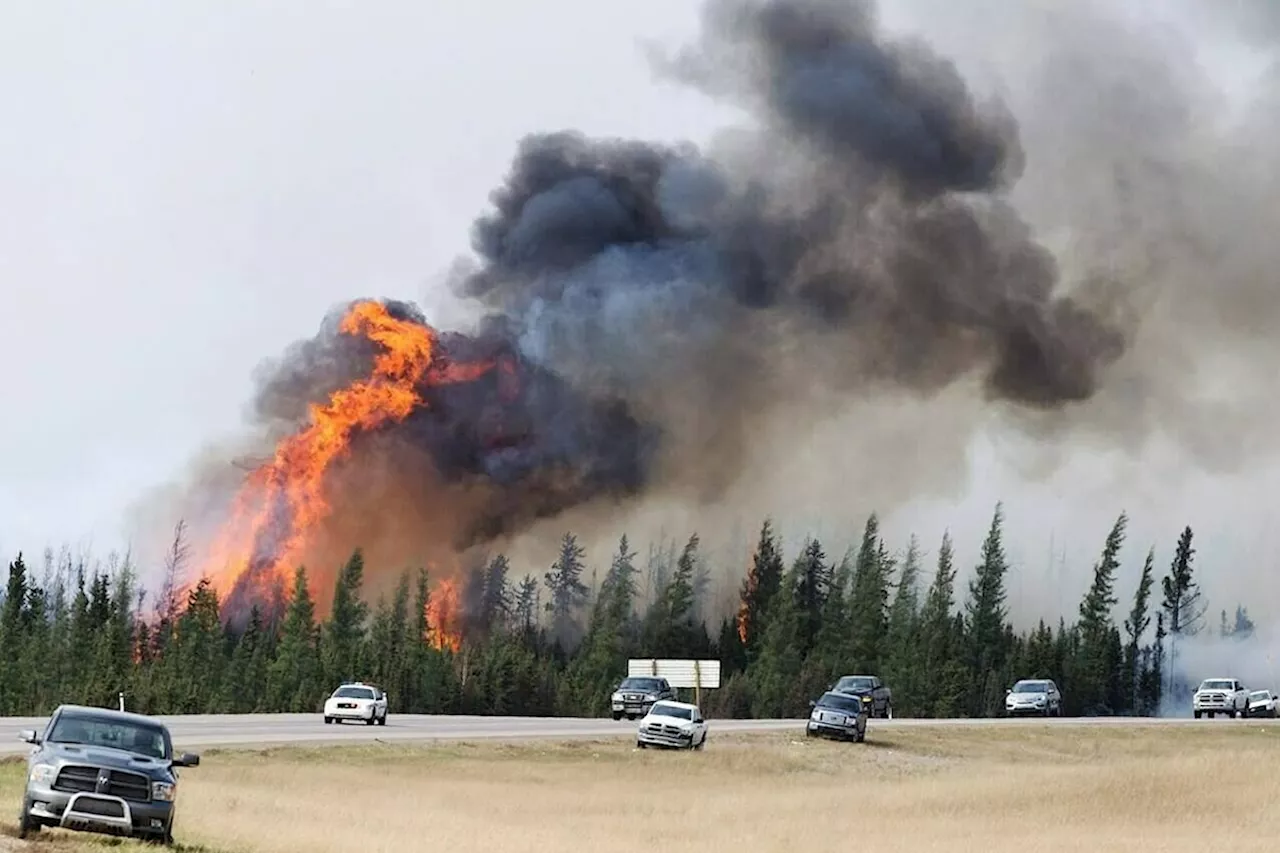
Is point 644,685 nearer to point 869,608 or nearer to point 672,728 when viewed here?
point 672,728

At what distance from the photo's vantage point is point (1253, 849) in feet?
134

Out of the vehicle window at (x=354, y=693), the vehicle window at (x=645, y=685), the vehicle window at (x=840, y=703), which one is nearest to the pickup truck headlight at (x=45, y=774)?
the vehicle window at (x=354, y=693)

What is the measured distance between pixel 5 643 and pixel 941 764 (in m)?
118

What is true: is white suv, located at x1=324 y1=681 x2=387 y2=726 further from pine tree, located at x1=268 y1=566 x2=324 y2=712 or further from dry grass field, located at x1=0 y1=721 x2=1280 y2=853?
pine tree, located at x1=268 y1=566 x2=324 y2=712

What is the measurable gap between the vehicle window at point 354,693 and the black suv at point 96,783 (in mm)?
44957

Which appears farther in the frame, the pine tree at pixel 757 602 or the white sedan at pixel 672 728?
the pine tree at pixel 757 602

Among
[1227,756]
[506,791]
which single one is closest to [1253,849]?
[506,791]

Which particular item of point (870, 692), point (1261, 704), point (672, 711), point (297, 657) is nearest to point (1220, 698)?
point (1261, 704)

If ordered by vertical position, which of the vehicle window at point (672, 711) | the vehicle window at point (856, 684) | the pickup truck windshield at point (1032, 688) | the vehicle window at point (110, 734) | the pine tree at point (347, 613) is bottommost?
the vehicle window at point (110, 734)

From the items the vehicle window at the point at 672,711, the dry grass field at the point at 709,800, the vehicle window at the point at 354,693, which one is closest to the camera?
the dry grass field at the point at 709,800

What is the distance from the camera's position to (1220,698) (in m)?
99.9

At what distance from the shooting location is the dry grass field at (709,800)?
3603cm

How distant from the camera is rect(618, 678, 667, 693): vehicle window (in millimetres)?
80562

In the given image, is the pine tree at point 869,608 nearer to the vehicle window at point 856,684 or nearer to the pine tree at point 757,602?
the pine tree at point 757,602
